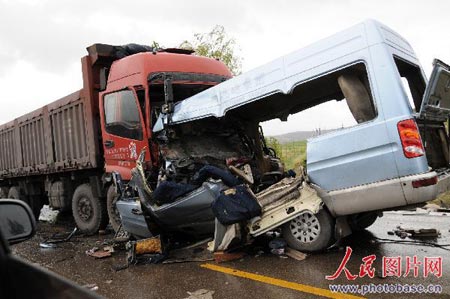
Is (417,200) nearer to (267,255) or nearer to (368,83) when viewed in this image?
(368,83)

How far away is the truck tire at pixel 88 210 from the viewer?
7.44 meters

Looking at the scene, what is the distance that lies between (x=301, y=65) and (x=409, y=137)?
4.20ft

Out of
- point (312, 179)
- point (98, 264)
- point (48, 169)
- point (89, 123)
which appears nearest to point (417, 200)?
point (312, 179)

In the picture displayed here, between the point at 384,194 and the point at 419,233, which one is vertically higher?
the point at 384,194

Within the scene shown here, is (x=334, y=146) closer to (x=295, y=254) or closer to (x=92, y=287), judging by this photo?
(x=295, y=254)

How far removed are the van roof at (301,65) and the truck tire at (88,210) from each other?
134 inches

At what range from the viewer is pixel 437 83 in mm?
3750

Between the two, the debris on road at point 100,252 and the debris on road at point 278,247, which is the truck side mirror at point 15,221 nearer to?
the debris on road at point 278,247

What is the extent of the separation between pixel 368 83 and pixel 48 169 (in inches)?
294

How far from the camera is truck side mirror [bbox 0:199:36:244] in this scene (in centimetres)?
157

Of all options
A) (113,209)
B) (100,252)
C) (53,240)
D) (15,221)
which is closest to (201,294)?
(15,221)

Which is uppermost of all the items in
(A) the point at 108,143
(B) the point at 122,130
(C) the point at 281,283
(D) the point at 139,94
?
(D) the point at 139,94

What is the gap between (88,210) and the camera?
25.4ft

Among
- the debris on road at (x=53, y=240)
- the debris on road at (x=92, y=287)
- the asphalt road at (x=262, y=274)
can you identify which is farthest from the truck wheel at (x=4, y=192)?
the debris on road at (x=92, y=287)
